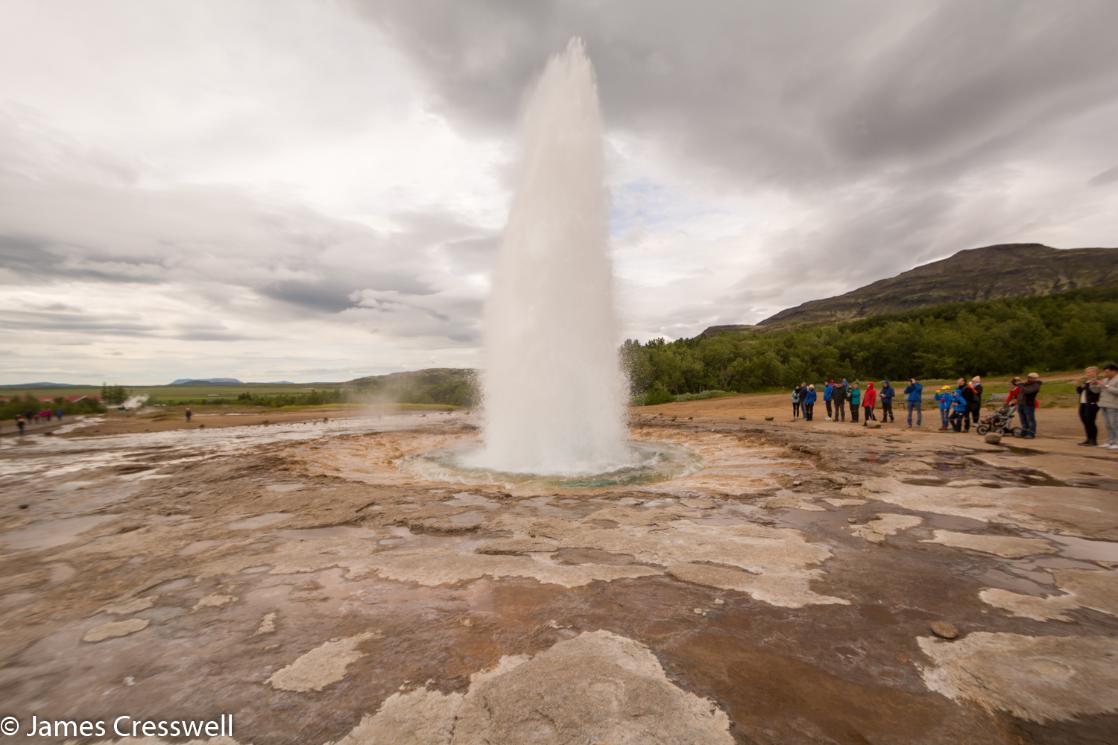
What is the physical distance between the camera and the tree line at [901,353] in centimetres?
5386

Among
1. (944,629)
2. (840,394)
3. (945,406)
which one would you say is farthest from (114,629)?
(840,394)

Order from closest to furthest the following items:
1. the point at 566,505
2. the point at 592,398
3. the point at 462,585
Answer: the point at 462,585, the point at 566,505, the point at 592,398

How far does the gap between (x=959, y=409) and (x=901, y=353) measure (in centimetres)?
6911

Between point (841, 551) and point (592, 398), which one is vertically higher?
point (592, 398)

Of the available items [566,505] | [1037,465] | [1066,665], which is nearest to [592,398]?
[566,505]

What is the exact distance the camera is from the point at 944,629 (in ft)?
9.66

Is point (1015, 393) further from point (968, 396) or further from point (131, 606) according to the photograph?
point (131, 606)

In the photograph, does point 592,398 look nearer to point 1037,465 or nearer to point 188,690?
point 1037,465

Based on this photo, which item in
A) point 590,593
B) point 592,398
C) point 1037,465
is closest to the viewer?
point 590,593

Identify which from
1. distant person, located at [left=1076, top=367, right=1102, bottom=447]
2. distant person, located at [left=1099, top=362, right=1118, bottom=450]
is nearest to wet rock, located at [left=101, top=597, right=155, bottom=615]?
distant person, located at [left=1099, top=362, right=1118, bottom=450]

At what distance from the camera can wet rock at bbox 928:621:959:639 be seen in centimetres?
289

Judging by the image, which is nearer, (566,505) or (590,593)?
(590,593)

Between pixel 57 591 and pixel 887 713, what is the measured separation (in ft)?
21.4

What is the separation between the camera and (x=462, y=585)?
12.7 feet
